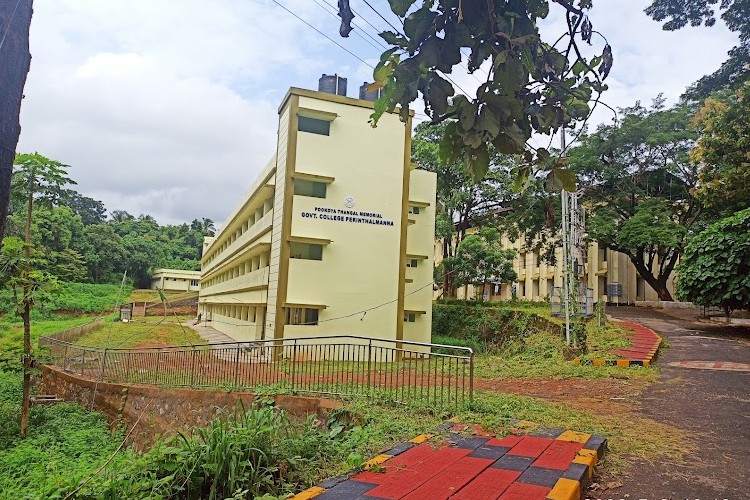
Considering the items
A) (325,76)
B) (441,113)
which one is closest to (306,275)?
(325,76)

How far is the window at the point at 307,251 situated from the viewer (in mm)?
18016

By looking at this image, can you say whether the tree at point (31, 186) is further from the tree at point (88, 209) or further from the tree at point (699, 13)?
the tree at point (88, 209)

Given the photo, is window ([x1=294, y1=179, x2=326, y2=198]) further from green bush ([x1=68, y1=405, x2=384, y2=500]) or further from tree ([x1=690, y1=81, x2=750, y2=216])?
green bush ([x1=68, y1=405, x2=384, y2=500])

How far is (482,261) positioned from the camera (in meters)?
25.4

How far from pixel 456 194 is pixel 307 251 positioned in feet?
33.4

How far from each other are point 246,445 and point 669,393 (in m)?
6.55

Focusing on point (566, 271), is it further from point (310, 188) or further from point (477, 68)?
point (477, 68)

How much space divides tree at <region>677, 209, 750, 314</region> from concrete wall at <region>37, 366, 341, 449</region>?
1265cm

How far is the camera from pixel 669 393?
7.85m

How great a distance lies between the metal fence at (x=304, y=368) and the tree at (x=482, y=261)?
1504 cm

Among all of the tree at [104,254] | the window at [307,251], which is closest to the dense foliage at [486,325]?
the window at [307,251]

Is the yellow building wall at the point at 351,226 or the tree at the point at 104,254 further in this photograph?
the tree at the point at 104,254

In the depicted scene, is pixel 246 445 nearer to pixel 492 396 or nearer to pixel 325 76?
pixel 492 396

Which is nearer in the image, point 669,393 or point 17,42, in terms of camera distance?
point 17,42
